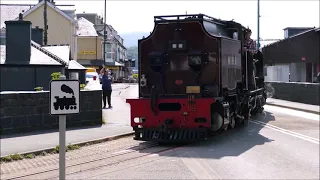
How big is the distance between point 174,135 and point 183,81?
149 cm

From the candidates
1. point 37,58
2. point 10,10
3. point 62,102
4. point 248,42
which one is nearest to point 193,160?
point 62,102

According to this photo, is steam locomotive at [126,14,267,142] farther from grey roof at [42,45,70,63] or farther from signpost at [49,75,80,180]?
grey roof at [42,45,70,63]

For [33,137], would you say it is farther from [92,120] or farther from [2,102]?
[92,120]

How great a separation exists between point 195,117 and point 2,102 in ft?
17.2

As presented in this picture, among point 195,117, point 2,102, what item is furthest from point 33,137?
point 195,117

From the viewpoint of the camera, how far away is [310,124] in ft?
55.1

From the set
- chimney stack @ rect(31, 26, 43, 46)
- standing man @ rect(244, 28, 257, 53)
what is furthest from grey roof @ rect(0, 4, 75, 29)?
standing man @ rect(244, 28, 257, 53)

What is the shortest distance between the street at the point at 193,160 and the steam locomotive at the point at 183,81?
1.61 ft

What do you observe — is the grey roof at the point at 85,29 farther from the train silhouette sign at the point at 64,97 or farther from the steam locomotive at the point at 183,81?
the train silhouette sign at the point at 64,97

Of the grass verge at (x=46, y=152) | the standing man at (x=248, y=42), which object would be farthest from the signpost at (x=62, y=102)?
the standing man at (x=248, y=42)

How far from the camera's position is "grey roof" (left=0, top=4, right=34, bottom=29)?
53.5 m

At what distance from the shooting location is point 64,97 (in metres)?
5.34

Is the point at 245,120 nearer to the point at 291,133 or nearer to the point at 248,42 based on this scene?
the point at 291,133

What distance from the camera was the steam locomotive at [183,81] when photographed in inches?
462
